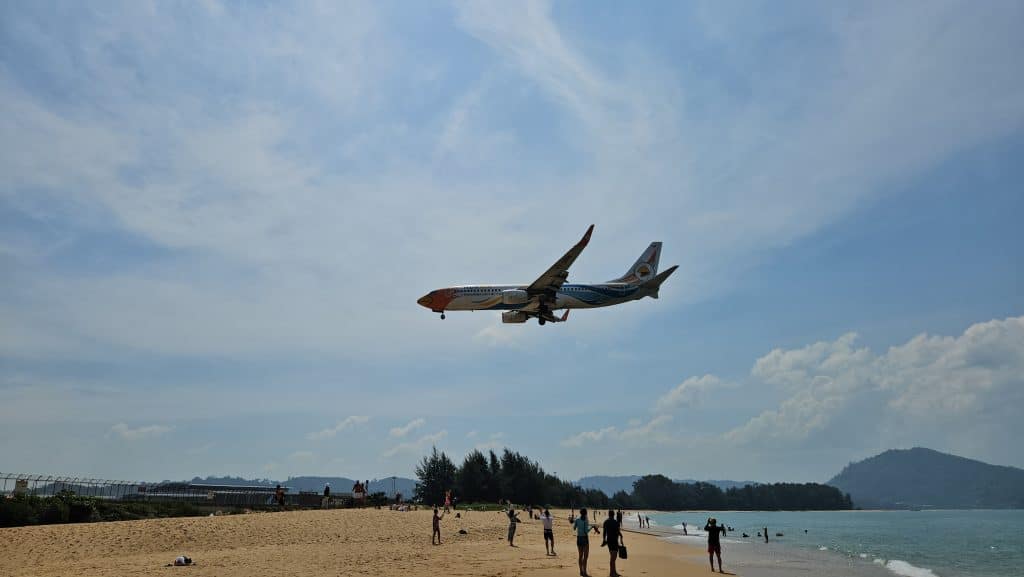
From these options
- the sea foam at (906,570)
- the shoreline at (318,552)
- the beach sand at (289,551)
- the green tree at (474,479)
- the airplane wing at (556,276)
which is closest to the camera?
the beach sand at (289,551)

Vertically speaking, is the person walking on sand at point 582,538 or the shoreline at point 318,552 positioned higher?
the person walking on sand at point 582,538

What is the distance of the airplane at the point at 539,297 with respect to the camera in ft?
150

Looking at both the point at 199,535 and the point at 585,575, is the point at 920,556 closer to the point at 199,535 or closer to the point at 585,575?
the point at 585,575

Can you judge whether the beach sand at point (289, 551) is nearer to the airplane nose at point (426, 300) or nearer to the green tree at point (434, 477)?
the airplane nose at point (426, 300)

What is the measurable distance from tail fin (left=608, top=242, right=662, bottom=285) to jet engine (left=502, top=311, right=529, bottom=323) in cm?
978

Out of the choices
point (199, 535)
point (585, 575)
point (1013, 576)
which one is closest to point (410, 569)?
point (585, 575)

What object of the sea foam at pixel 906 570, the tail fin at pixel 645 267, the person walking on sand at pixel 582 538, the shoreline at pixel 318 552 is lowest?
the sea foam at pixel 906 570

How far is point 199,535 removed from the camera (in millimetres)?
30312

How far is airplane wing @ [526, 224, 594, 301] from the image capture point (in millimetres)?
40281

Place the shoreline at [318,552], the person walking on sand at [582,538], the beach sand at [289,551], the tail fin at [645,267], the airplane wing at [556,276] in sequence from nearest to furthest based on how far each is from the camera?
1. the person walking on sand at [582,538]
2. the beach sand at [289,551]
3. the shoreline at [318,552]
4. the airplane wing at [556,276]
5. the tail fin at [645,267]

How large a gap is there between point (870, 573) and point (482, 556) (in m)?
20.4

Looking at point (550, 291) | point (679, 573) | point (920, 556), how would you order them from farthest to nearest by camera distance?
point (920, 556), point (550, 291), point (679, 573)

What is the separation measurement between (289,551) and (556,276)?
2323 centimetres

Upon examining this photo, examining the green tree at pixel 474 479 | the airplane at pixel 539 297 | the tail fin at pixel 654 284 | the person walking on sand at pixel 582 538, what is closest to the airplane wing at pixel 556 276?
the airplane at pixel 539 297
